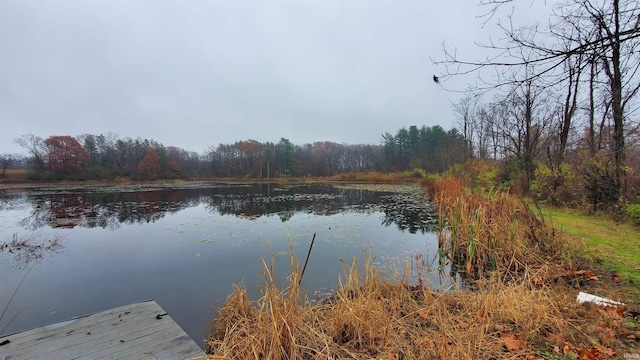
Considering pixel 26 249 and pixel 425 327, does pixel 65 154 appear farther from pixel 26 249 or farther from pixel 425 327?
pixel 425 327

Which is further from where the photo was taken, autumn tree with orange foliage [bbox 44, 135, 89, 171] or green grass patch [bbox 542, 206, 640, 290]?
autumn tree with orange foliage [bbox 44, 135, 89, 171]

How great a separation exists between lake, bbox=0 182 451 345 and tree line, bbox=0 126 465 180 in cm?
3046

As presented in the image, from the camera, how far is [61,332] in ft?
9.04

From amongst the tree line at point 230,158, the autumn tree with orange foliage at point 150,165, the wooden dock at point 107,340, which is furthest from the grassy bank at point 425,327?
the autumn tree with orange foliage at point 150,165

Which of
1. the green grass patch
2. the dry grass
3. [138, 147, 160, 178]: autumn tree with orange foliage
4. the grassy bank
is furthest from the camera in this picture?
[138, 147, 160, 178]: autumn tree with orange foliage

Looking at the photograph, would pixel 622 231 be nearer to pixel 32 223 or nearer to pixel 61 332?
pixel 61 332

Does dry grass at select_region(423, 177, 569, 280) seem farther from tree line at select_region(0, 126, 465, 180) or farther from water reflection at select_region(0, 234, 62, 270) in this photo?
tree line at select_region(0, 126, 465, 180)

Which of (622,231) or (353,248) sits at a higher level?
(622,231)

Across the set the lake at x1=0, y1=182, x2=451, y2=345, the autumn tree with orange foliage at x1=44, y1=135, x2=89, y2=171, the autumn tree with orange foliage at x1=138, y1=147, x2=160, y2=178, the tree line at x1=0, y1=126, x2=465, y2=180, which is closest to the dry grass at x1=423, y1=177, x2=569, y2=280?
the lake at x1=0, y1=182, x2=451, y2=345

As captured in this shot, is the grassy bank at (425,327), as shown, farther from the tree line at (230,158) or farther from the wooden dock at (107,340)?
Result: the tree line at (230,158)

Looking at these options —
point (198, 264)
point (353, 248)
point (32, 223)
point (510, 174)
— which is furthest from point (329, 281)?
point (510, 174)

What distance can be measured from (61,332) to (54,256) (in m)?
4.73

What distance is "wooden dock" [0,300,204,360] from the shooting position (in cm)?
240

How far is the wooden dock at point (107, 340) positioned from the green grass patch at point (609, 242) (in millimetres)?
5213
